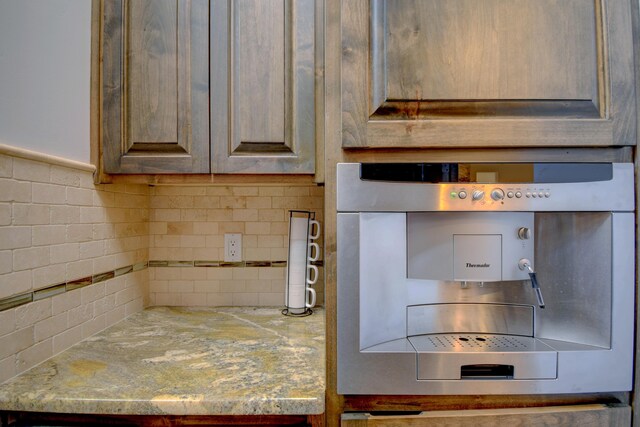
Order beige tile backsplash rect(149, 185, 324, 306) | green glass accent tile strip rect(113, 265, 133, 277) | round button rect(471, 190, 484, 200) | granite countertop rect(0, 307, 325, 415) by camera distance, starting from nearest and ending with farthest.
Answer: granite countertop rect(0, 307, 325, 415) → round button rect(471, 190, 484, 200) → green glass accent tile strip rect(113, 265, 133, 277) → beige tile backsplash rect(149, 185, 324, 306)

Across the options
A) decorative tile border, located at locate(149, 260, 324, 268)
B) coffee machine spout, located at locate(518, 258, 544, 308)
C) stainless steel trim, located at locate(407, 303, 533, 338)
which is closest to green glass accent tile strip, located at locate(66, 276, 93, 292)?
decorative tile border, located at locate(149, 260, 324, 268)

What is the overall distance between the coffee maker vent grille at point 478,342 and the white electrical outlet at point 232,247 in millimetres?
837

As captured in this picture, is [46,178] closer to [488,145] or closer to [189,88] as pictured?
[189,88]

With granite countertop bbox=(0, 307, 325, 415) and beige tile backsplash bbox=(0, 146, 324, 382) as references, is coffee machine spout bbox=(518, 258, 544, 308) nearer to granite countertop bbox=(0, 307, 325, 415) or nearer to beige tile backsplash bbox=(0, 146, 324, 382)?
granite countertop bbox=(0, 307, 325, 415)

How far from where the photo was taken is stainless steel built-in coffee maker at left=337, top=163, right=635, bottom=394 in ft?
2.73

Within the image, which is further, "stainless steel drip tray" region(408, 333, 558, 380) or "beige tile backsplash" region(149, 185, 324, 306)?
"beige tile backsplash" region(149, 185, 324, 306)

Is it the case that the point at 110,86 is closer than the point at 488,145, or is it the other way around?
the point at 488,145

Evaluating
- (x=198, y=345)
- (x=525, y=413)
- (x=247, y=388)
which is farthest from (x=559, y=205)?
(x=198, y=345)

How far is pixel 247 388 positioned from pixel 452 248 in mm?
616

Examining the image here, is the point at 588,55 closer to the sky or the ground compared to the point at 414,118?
closer to the sky

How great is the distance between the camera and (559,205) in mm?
850

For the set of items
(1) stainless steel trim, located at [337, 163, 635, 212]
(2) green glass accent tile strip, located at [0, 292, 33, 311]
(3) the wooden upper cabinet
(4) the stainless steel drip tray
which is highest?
(3) the wooden upper cabinet

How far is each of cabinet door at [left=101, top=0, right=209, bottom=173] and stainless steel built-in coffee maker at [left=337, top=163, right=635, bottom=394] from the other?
543 mm

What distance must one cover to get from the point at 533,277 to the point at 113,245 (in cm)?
132
